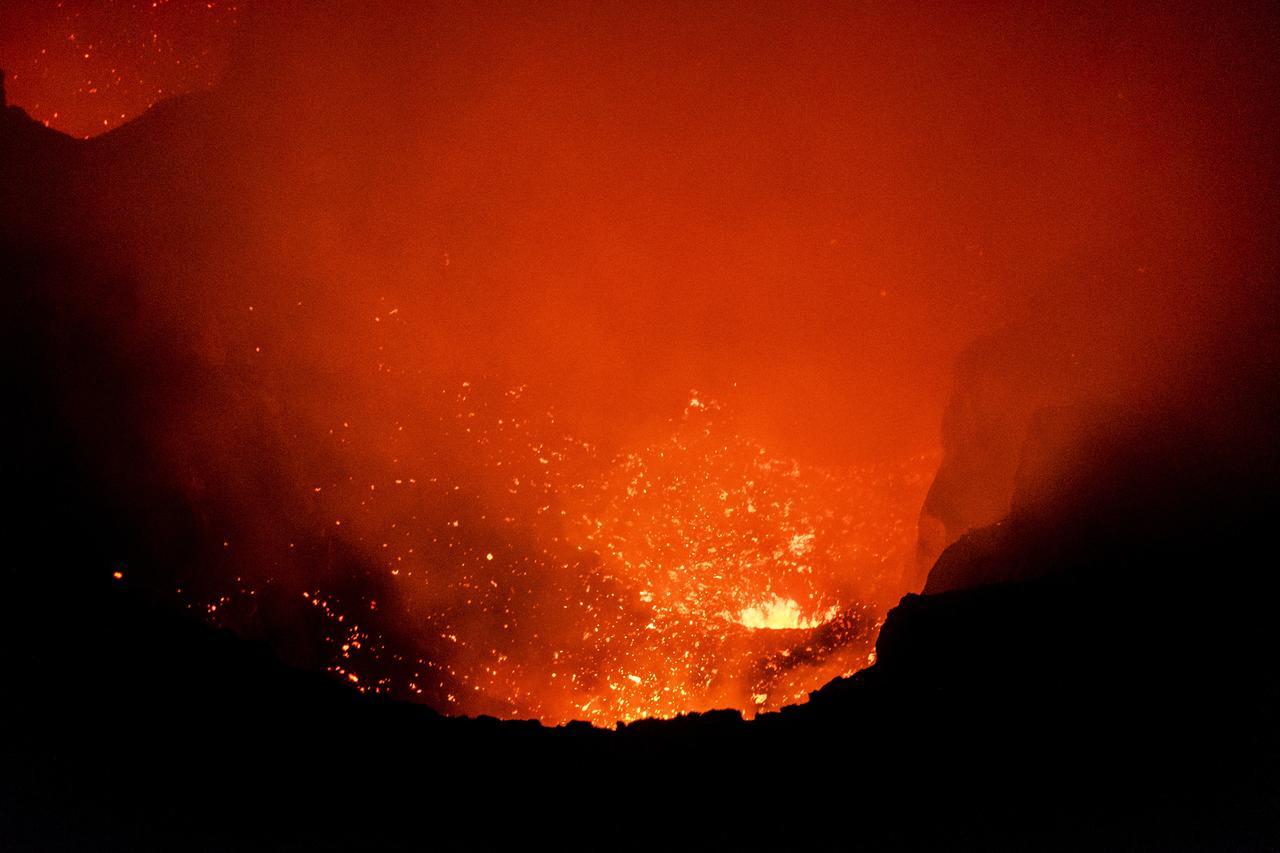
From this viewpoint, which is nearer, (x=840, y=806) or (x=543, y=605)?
(x=840, y=806)

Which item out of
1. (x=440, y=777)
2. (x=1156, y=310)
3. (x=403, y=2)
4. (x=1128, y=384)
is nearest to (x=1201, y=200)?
(x=1156, y=310)

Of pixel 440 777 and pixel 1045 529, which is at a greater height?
pixel 1045 529

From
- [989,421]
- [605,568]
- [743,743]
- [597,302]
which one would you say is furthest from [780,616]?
[743,743]

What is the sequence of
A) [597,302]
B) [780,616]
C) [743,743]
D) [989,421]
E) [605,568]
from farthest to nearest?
[597,302] → [780,616] → [605,568] → [989,421] → [743,743]

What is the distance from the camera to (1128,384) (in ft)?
13.8

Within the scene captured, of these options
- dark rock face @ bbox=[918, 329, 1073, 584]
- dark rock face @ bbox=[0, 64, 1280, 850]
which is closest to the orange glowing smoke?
dark rock face @ bbox=[918, 329, 1073, 584]

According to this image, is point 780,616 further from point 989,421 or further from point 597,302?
point 597,302

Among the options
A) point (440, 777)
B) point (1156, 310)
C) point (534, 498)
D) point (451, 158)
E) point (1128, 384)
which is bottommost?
point (440, 777)

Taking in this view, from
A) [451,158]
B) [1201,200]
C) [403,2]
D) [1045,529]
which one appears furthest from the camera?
[451,158]

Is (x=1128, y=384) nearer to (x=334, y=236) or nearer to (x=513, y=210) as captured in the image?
(x=513, y=210)

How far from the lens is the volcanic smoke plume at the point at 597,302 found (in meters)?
4.94

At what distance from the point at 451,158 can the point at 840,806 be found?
5338 mm

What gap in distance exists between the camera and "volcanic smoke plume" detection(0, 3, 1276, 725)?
4.94 meters

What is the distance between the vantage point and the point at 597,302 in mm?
6996
